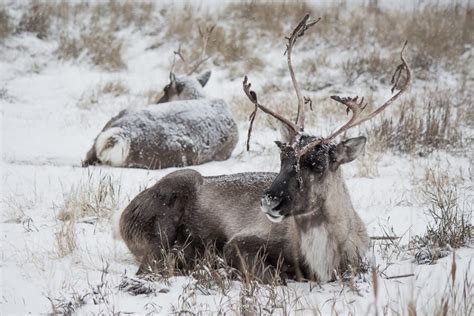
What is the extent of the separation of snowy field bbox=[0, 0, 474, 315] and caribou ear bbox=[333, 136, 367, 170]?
0.66 metres

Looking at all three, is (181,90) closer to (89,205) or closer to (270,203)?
(89,205)

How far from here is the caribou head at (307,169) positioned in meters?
3.44

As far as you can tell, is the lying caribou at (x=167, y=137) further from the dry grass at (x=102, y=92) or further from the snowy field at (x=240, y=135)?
the dry grass at (x=102, y=92)

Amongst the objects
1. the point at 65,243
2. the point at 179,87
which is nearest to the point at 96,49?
the point at 179,87

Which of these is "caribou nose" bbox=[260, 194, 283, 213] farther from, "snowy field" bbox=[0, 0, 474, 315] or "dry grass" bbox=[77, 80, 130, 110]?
"dry grass" bbox=[77, 80, 130, 110]

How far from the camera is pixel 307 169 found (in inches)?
142

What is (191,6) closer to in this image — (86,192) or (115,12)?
(115,12)

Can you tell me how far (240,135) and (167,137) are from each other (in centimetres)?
185

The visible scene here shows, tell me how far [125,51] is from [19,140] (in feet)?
21.3

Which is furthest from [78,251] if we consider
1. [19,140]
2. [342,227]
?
[19,140]

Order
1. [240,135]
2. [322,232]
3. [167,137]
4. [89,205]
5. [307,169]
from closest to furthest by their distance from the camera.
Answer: [307,169] < [322,232] < [89,205] < [167,137] < [240,135]

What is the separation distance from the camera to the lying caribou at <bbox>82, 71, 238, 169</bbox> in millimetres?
6832

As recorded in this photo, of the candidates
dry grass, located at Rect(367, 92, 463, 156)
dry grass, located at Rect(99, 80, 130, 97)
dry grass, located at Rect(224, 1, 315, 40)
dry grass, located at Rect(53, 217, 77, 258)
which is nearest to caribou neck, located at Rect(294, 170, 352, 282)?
dry grass, located at Rect(53, 217, 77, 258)

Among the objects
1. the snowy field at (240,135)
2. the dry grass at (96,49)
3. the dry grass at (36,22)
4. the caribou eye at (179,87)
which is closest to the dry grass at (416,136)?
the snowy field at (240,135)
